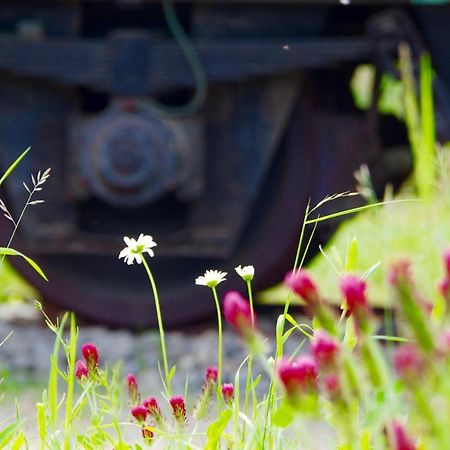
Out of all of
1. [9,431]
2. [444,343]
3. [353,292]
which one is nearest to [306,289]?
[353,292]

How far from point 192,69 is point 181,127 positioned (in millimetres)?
217

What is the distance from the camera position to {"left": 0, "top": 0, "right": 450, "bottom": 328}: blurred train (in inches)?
180

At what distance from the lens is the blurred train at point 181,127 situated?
457 centimetres

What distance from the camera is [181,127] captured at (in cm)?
464

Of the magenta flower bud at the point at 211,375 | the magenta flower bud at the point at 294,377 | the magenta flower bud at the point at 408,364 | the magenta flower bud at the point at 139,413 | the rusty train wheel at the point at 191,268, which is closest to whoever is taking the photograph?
the magenta flower bud at the point at 408,364

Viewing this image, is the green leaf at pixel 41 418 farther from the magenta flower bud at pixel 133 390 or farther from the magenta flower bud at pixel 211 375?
the magenta flower bud at pixel 211 375

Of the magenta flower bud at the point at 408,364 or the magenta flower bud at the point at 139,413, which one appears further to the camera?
the magenta flower bud at the point at 139,413

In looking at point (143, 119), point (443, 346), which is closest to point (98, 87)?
point (143, 119)

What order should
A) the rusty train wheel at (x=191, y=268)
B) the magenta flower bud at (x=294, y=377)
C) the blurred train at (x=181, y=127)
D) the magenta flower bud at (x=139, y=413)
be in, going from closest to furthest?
the magenta flower bud at (x=294, y=377) → the magenta flower bud at (x=139, y=413) → the blurred train at (x=181, y=127) → the rusty train wheel at (x=191, y=268)

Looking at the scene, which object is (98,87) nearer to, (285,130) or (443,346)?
(285,130)

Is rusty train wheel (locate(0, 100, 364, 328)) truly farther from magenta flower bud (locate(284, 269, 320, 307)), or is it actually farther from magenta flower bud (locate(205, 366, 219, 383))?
magenta flower bud (locate(284, 269, 320, 307))

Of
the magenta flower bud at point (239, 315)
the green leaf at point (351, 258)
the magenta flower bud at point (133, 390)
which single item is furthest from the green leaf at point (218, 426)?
the magenta flower bud at point (239, 315)

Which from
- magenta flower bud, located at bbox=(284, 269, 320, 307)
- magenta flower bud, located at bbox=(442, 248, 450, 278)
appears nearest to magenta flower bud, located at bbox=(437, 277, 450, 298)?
magenta flower bud, located at bbox=(442, 248, 450, 278)

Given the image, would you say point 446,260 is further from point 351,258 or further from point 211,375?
point 211,375
